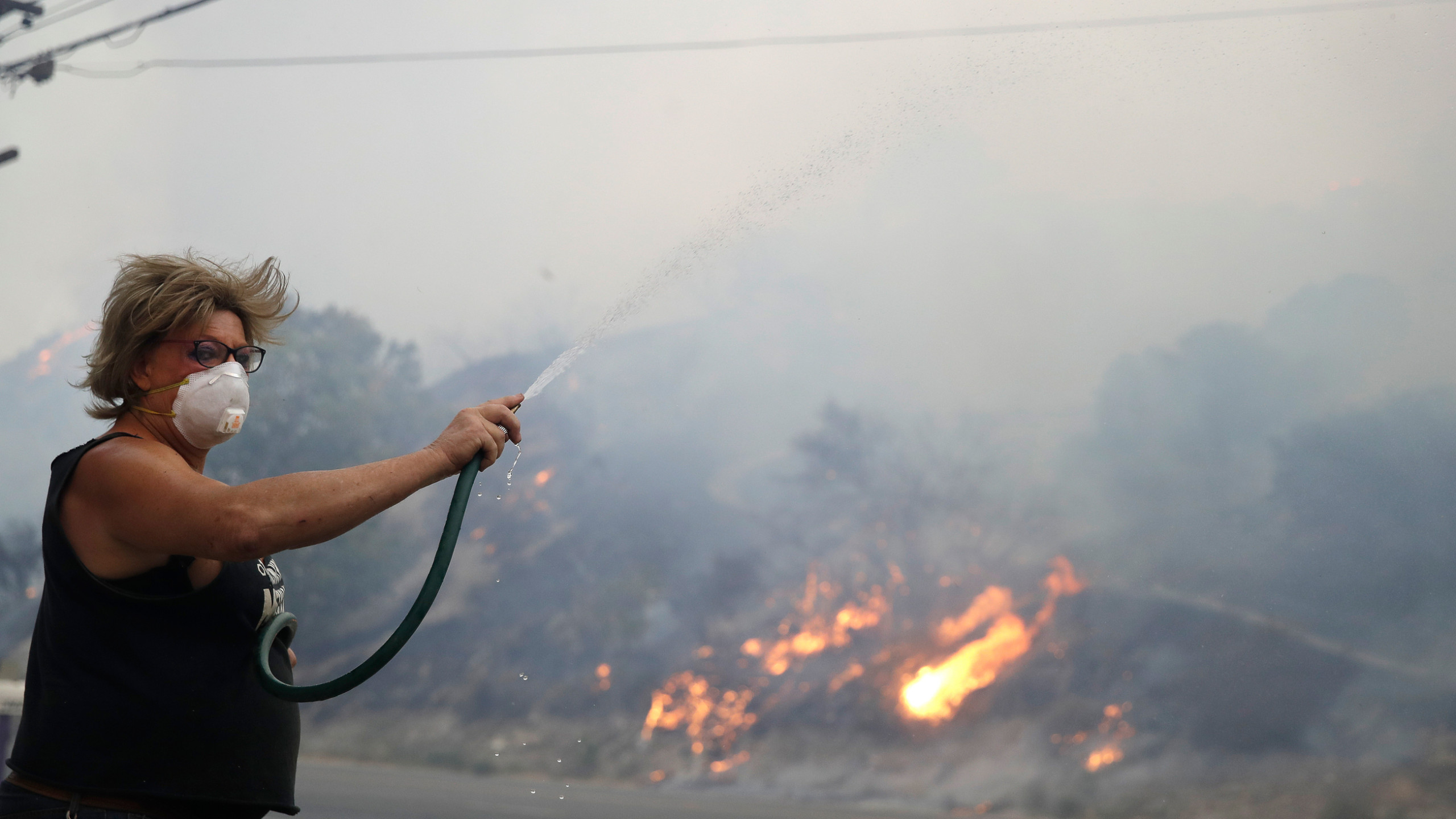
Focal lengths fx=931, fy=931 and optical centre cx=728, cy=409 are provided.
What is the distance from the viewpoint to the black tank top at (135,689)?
1162 millimetres

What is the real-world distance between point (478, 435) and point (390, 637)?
0.39 m

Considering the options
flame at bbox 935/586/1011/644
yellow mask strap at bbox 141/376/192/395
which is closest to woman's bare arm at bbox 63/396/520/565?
yellow mask strap at bbox 141/376/192/395

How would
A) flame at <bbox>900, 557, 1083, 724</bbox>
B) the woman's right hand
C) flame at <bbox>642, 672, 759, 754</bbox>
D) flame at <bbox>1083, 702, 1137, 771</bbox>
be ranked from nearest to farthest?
the woman's right hand → flame at <bbox>1083, 702, 1137, 771</bbox> → flame at <bbox>900, 557, 1083, 724</bbox> → flame at <bbox>642, 672, 759, 754</bbox>

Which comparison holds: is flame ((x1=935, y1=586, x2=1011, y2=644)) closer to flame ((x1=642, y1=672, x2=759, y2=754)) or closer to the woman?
flame ((x1=642, y1=672, x2=759, y2=754))

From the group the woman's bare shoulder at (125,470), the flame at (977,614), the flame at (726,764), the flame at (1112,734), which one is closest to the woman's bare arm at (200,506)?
the woman's bare shoulder at (125,470)

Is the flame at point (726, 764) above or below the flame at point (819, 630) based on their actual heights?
below

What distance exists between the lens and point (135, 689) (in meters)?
1.18

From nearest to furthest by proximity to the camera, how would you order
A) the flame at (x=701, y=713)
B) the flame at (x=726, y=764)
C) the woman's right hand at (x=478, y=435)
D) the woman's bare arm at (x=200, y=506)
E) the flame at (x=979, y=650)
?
the woman's bare arm at (x=200, y=506) < the woman's right hand at (x=478, y=435) < the flame at (x=726, y=764) < the flame at (x=979, y=650) < the flame at (x=701, y=713)

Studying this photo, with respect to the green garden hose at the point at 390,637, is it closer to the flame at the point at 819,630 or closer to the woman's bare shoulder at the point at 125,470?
the woman's bare shoulder at the point at 125,470

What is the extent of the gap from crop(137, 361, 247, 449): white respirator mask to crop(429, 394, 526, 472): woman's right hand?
29 cm

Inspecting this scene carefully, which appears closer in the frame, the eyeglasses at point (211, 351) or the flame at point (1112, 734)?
the eyeglasses at point (211, 351)

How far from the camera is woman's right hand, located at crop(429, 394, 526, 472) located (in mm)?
1280

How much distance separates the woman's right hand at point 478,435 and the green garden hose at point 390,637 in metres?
0.03

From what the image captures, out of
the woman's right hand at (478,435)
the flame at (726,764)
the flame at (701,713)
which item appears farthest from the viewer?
the flame at (701,713)
